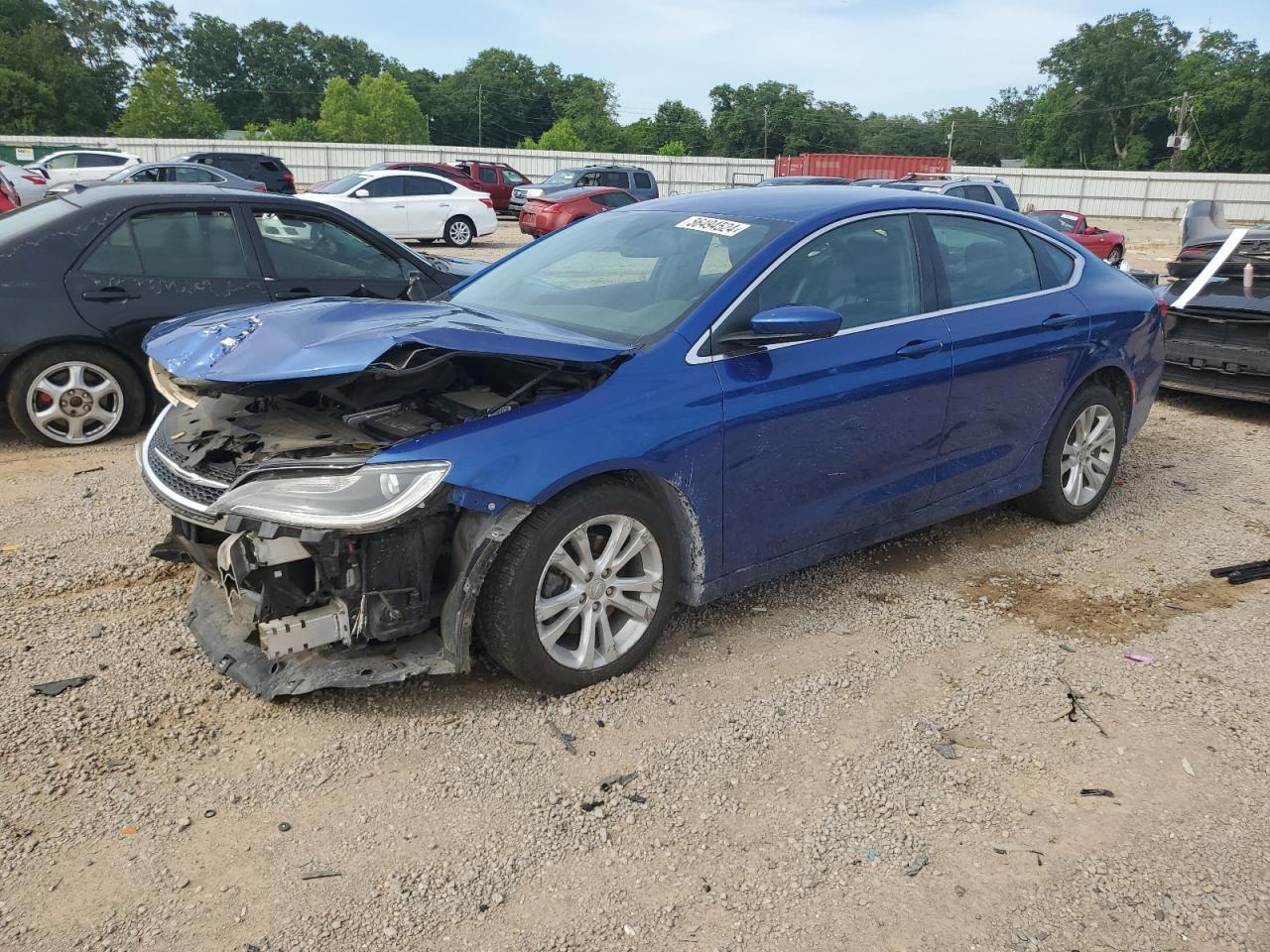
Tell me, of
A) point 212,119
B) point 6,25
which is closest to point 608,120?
point 212,119

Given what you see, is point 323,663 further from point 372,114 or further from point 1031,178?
point 372,114

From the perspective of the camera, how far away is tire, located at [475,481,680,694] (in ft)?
10.2

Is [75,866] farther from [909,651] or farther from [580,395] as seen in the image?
[909,651]

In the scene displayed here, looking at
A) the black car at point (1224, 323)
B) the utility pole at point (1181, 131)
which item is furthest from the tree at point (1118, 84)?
the black car at point (1224, 323)

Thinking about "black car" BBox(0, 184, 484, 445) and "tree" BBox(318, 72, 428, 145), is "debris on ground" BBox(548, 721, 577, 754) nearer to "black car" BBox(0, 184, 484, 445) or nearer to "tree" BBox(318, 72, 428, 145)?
"black car" BBox(0, 184, 484, 445)

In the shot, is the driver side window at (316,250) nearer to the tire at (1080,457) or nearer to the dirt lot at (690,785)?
the dirt lot at (690,785)

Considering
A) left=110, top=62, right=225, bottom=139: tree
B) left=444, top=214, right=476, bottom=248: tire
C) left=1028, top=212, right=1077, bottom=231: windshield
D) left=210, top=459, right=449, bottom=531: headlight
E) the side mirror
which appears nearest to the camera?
left=210, top=459, right=449, bottom=531: headlight

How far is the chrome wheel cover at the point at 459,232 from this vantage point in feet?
68.7

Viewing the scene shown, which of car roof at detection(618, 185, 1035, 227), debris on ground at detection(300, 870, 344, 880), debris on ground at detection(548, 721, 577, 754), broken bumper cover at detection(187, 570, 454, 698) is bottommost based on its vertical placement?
debris on ground at detection(300, 870, 344, 880)

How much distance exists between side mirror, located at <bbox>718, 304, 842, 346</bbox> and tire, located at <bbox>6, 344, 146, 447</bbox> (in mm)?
4394

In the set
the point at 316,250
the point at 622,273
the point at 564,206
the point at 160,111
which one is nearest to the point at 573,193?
the point at 564,206

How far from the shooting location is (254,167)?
26656 mm

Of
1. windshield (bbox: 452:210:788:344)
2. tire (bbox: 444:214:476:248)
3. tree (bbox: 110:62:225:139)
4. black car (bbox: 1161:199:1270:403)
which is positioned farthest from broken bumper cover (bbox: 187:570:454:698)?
tree (bbox: 110:62:225:139)

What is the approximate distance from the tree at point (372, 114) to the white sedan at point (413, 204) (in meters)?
48.5
